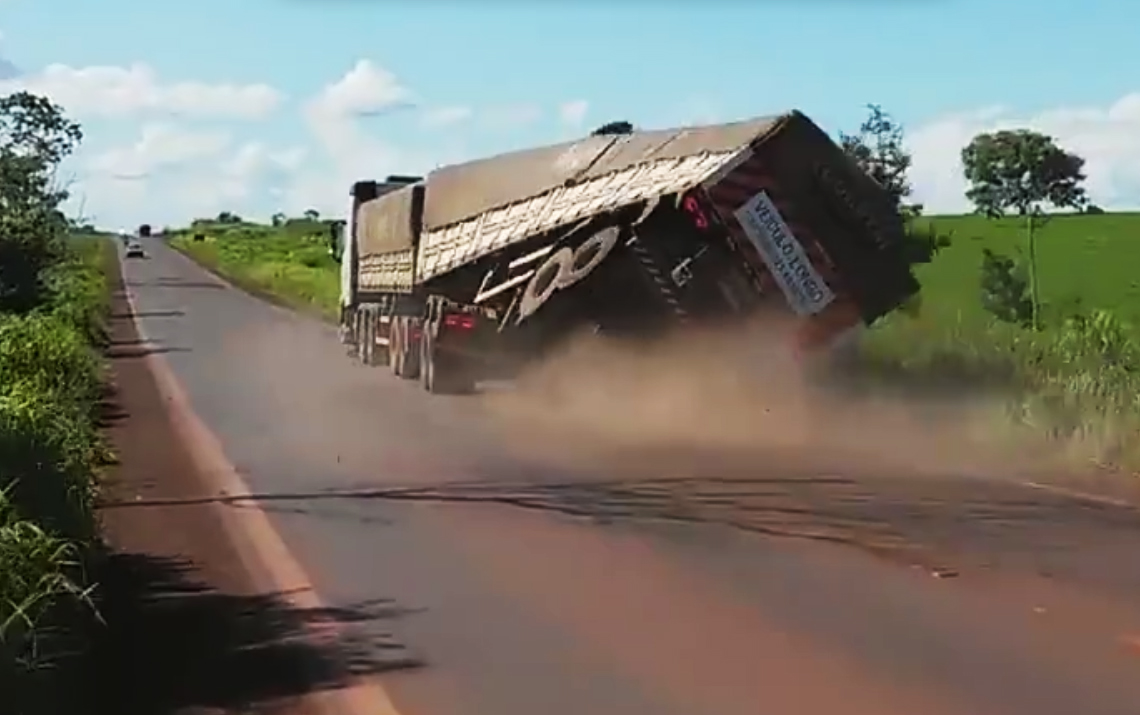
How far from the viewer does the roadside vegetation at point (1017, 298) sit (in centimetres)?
1839

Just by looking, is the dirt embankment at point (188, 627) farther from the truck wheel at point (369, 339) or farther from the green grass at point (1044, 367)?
the truck wheel at point (369, 339)

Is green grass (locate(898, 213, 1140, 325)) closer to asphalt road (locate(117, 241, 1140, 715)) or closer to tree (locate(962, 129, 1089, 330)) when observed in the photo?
tree (locate(962, 129, 1089, 330))

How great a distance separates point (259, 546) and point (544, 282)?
405 inches

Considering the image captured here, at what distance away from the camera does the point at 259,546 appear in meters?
12.1

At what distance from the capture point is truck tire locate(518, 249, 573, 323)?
21.5 metres

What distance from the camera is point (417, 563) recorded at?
11180mm

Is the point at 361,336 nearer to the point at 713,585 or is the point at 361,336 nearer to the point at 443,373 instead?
the point at 443,373

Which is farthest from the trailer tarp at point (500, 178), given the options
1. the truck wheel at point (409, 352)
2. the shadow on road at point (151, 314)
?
the shadow on road at point (151, 314)

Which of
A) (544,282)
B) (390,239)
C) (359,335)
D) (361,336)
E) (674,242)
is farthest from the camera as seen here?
(359,335)

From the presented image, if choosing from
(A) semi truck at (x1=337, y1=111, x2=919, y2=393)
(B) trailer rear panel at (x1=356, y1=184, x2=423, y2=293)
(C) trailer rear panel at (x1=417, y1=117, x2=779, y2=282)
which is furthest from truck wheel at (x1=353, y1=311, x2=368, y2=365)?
(A) semi truck at (x1=337, y1=111, x2=919, y2=393)

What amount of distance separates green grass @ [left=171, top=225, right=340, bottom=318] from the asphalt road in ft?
126

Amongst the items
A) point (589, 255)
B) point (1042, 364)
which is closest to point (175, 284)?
point (589, 255)

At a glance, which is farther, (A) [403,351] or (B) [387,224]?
(B) [387,224]

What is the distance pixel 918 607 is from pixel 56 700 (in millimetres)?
4264
